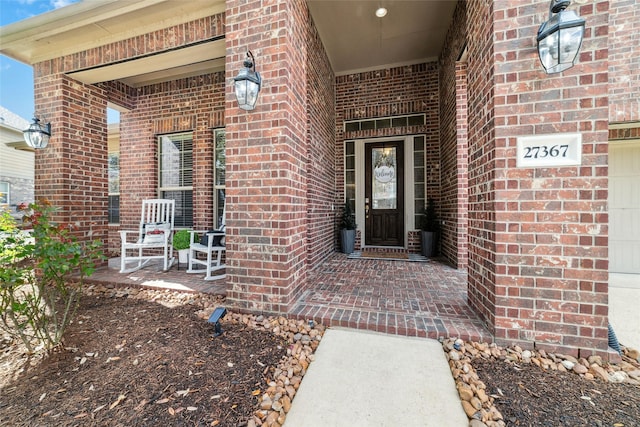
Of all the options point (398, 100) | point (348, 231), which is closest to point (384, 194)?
point (348, 231)

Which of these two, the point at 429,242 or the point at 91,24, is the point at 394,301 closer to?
the point at 429,242

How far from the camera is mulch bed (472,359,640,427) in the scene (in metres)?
1.13

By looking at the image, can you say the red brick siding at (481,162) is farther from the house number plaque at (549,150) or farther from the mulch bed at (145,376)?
the mulch bed at (145,376)

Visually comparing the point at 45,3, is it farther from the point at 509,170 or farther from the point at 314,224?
the point at 509,170

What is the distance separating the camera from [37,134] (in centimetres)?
321

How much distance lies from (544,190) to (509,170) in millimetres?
251

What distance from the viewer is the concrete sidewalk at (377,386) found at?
1.16 meters

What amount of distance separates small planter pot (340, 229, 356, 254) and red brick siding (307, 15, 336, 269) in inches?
8.5

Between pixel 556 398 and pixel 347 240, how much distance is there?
11.3 feet

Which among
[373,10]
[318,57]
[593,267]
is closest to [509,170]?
[593,267]

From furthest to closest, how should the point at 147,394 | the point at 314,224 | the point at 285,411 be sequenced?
1. the point at 314,224
2. the point at 147,394
3. the point at 285,411

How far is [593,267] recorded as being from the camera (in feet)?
5.12

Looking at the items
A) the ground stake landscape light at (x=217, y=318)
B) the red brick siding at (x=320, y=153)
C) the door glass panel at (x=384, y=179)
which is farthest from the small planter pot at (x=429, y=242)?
the ground stake landscape light at (x=217, y=318)

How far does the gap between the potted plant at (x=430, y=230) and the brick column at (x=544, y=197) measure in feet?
8.30
